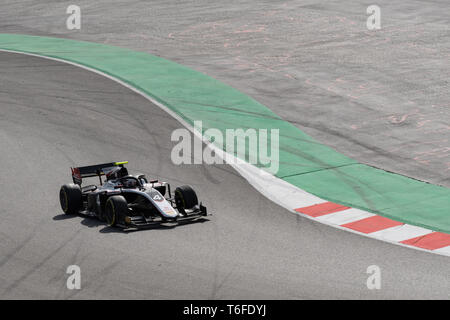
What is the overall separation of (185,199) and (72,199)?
7.37ft

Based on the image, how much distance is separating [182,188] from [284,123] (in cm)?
717

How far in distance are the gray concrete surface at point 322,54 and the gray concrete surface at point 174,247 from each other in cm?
449

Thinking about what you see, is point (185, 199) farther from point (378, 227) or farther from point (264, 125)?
point (264, 125)

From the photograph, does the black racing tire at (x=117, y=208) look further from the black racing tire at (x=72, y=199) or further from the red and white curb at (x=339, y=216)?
the red and white curb at (x=339, y=216)

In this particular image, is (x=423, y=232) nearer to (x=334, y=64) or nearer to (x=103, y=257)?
(x=103, y=257)

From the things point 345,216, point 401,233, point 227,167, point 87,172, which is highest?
point 87,172

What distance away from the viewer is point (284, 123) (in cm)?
2033

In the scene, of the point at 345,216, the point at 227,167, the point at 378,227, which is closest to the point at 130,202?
the point at 227,167

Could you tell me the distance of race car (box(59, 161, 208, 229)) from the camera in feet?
42.5

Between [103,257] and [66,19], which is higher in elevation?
[66,19]

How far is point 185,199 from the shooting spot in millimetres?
13703

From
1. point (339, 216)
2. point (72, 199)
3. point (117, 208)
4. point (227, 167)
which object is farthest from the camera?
point (227, 167)
